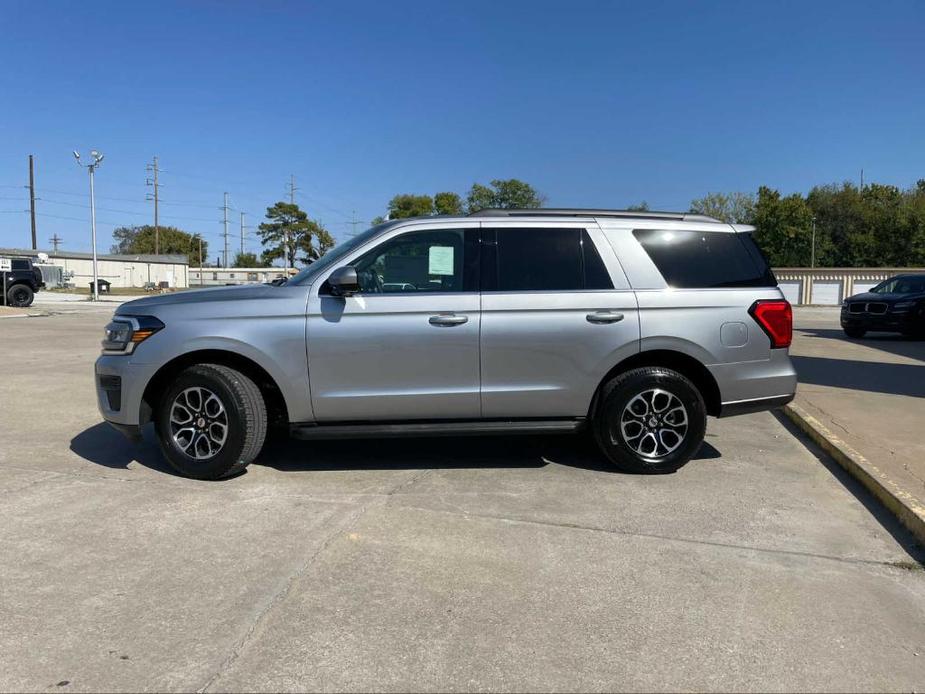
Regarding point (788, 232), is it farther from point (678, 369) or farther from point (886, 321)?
point (678, 369)

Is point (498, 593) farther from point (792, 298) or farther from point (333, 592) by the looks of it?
point (792, 298)

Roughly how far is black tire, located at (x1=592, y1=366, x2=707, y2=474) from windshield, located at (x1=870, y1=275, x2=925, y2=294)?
15346mm

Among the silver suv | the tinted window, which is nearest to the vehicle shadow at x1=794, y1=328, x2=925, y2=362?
the silver suv

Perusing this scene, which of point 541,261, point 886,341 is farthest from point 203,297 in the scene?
point 886,341

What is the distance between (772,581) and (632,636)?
1017 millimetres

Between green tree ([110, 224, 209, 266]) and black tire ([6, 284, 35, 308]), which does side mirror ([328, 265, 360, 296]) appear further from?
green tree ([110, 224, 209, 266])

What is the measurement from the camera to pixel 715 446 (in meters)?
6.35

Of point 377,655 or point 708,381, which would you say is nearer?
point 377,655

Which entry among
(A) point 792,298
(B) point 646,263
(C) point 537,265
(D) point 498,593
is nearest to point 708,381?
(B) point 646,263

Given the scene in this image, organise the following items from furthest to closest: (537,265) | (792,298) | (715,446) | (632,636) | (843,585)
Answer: (792,298) < (715,446) < (537,265) < (843,585) < (632,636)

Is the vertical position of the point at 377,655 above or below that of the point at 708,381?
below

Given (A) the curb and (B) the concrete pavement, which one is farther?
(B) the concrete pavement

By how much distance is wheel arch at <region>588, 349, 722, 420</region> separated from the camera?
530 centimetres

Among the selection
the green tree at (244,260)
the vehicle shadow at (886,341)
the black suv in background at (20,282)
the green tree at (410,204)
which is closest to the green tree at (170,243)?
the green tree at (244,260)
